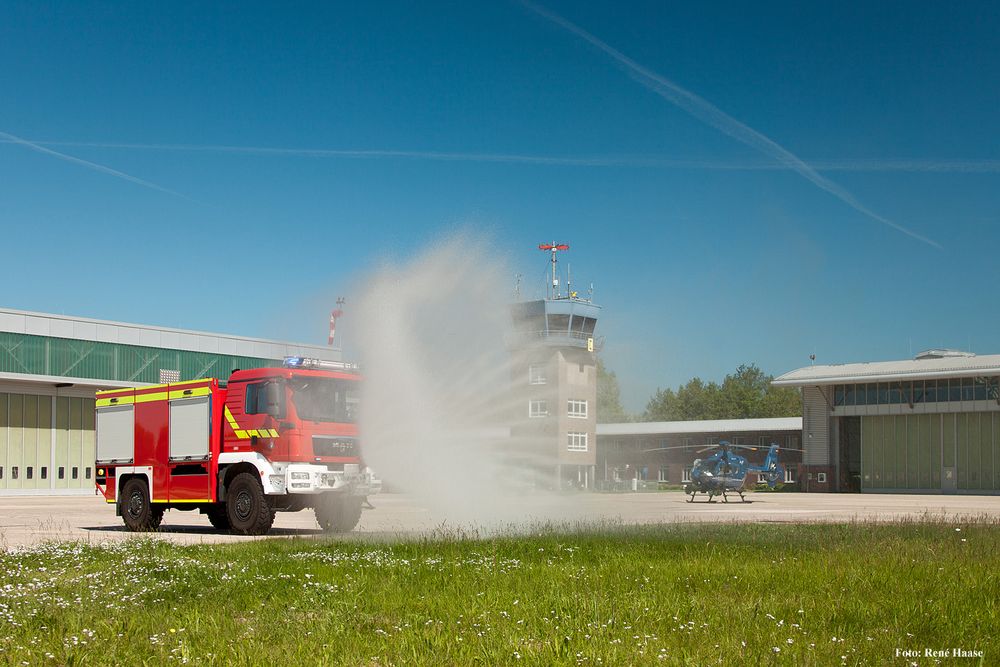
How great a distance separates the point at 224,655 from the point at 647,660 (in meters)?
3.38

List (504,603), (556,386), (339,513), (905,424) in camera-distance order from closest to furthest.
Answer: (504,603) → (339,513) → (556,386) → (905,424)

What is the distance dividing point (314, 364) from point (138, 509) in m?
6.10

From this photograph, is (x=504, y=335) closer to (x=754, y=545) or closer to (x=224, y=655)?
(x=754, y=545)

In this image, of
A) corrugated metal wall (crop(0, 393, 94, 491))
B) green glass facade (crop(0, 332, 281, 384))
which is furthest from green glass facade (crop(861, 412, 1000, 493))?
corrugated metal wall (crop(0, 393, 94, 491))

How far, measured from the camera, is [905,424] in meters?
76.8

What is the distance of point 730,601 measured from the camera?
1066 cm

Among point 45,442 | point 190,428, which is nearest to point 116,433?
point 190,428

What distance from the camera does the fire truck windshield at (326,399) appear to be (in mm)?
22859

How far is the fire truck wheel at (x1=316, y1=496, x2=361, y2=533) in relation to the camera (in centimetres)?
2366

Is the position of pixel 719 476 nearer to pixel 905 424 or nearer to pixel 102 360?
pixel 905 424

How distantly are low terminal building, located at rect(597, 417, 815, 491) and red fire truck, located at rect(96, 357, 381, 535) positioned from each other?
70.5 metres

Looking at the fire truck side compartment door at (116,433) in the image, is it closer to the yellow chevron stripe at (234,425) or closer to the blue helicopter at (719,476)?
the yellow chevron stripe at (234,425)

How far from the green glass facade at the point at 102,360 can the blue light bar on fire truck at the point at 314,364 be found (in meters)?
41.8

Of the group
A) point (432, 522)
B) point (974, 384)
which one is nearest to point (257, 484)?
point (432, 522)
